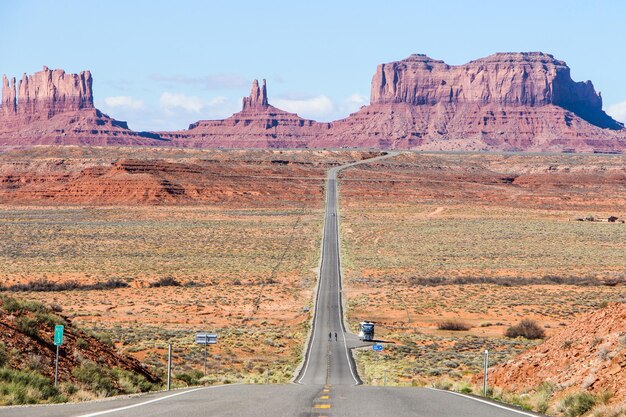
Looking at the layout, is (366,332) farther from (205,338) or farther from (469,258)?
(469,258)

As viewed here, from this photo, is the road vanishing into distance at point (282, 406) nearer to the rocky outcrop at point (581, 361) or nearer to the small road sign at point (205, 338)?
the rocky outcrop at point (581, 361)

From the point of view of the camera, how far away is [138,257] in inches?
3167

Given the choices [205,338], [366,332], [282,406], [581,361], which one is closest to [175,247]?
[366,332]

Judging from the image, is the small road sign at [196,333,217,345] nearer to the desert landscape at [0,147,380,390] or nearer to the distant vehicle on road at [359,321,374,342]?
the desert landscape at [0,147,380,390]

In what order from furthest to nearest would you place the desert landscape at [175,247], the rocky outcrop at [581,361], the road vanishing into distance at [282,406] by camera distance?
the desert landscape at [175,247] < the rocky outcrop at [581,361] < the road vanishing into distance at [282,406]

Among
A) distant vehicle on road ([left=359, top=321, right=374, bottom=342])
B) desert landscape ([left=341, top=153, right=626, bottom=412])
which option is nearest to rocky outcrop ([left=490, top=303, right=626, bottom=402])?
desert landscape ([left=341, top=153, right=626, bottom=412])

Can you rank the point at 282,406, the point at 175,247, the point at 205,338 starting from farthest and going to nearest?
the point at 175,247 < the point at 205,338 < the point at 282,406

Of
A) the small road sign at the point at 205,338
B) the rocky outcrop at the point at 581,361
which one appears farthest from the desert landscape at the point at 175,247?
the rocky outcrop at the point at 581,361

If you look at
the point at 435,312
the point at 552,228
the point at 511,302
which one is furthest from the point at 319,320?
the point at 552,228

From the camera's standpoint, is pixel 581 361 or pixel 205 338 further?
pixel 205 338

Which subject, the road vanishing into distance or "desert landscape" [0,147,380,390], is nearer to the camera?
the road vanishing into distance

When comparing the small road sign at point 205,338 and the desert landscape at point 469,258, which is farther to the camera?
the desert landscape at point 469,258

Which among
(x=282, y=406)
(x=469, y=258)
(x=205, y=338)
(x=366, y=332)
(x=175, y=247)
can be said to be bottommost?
(x=366, y=332)

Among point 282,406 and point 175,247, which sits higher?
point 282,406
